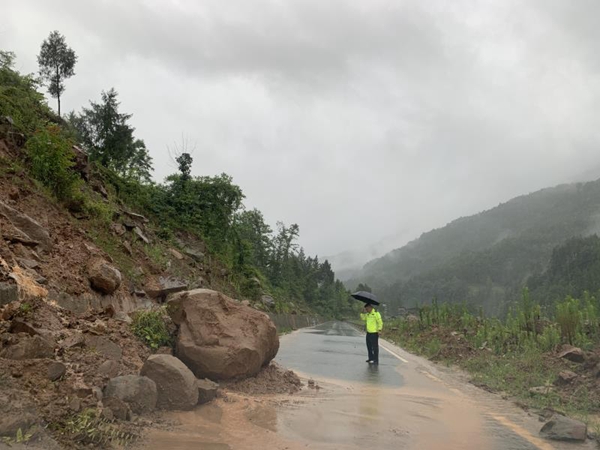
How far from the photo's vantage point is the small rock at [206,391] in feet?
21.3

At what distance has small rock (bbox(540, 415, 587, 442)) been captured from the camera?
609 cm

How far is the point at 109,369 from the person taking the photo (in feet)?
19.4

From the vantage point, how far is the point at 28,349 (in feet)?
17.1

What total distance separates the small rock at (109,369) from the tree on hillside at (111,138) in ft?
83.3

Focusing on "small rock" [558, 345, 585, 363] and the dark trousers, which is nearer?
"small rock" [558, 345, 585, 363]

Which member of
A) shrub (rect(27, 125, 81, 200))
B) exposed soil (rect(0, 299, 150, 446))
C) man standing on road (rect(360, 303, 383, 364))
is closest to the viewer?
exposed soil (rect(0, 299, 150, 446))

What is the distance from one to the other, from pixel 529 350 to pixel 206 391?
9957 mm

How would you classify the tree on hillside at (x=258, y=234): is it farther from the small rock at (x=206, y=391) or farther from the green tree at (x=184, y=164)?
the small rock at (x=206, y=391)

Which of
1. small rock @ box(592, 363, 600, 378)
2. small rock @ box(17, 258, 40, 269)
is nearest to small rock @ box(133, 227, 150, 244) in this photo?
small rock @ box(17, 258, 40, 269)

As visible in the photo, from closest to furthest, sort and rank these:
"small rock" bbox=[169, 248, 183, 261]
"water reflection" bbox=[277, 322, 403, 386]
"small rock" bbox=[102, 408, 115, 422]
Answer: "small rock" bbox=[102, 408, 115, 422] → "water reflection" bbox=[277, 322, 403, 386] → "small rock" bbox=[169, 248, 183, 261]

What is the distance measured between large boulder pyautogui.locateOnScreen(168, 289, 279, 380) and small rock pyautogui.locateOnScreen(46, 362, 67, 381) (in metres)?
2.53

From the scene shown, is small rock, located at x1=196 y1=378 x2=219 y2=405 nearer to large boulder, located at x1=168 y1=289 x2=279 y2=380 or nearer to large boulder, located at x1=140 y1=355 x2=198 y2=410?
large boulder, located at x1=140 y1=355 x2=198 y2=410

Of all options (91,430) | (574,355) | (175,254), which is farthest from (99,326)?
(175,254)

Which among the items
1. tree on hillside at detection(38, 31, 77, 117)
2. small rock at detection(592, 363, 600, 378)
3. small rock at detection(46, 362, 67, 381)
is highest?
tree on hillside at detection(38, 31, 77, 117)
